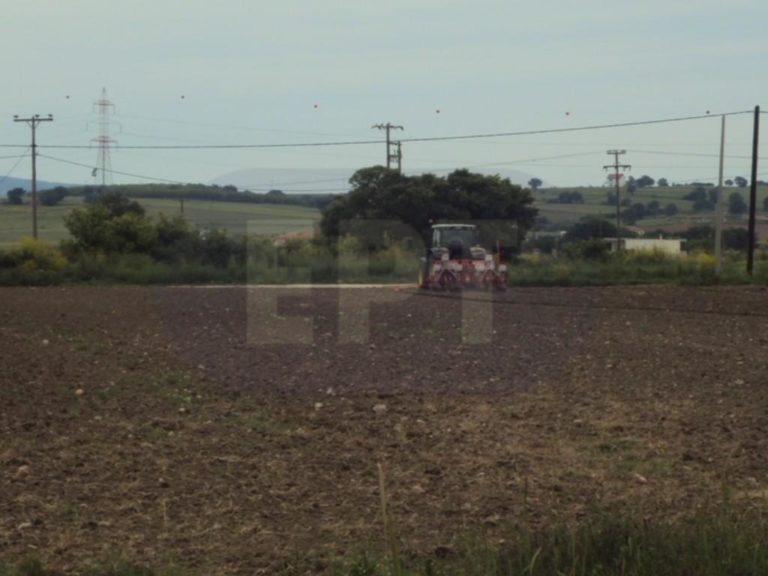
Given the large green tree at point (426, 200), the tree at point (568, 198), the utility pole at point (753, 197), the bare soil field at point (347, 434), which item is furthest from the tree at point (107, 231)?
the tree at point (568, 198)

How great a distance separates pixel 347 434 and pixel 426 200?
41196 millimetres

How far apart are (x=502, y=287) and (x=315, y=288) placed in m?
4.87

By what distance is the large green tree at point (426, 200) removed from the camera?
5053 centimetres

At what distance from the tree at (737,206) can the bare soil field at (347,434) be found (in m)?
57.5

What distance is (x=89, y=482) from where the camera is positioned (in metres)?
7.88

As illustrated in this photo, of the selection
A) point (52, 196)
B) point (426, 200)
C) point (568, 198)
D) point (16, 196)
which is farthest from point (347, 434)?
point (568, 198)

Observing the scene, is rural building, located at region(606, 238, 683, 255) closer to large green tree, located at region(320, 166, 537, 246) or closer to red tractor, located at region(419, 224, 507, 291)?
large green tree, located at region(320, 166, 537, 246)

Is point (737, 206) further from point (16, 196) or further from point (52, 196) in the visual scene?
point (16, 196)

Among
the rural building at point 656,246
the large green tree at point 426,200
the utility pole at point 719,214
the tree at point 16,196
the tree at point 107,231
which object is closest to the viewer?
the utility pole at point 719,214

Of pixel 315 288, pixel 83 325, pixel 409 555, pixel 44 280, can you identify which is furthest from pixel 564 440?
pixel 44 280

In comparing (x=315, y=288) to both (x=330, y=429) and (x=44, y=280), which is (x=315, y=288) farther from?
(x=330, y=429)

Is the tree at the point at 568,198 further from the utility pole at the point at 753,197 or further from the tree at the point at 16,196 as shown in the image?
the utility pole at the point at 753,197

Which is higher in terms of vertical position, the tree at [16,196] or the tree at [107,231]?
the tree at [16,196]

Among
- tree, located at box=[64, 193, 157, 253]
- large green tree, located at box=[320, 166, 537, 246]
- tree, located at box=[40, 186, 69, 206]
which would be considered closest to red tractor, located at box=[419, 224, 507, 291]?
tree, located at box=[64, 193, 157, 253]
